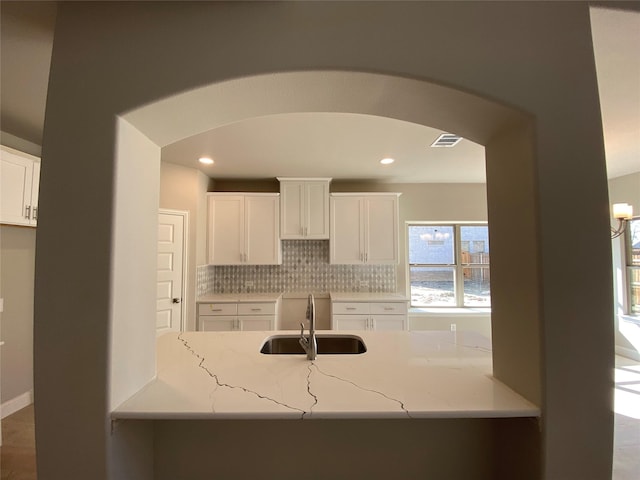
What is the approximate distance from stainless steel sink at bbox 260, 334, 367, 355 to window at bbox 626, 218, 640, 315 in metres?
4.39

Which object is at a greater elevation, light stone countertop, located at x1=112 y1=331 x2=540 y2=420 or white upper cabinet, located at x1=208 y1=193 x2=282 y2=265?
white upper cabinet, located at x1=208 y1=193 x2=282 y2=265

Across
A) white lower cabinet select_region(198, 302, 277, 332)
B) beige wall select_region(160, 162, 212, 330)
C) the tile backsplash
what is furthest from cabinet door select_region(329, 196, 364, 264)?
beige wall select_region(160, 162, 212, 330)

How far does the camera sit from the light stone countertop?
3.01 ft

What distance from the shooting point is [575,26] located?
0.98 metres

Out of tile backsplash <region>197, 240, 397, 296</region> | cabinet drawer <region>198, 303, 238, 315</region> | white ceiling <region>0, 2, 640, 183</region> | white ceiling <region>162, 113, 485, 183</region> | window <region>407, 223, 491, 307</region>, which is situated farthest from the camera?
window <region>407, 223, 491, 307</region>

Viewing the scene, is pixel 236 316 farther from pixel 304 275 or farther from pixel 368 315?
pixel 368 315

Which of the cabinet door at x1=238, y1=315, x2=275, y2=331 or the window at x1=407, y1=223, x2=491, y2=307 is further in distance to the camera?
the window at x1=407, y1=223, x2=491, y2=307

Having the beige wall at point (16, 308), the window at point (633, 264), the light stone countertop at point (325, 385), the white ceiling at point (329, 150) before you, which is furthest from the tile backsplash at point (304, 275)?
the window at point (633, 264)

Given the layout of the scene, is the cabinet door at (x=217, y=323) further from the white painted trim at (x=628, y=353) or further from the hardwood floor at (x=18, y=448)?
the white painted trim at (x=628, y=353)

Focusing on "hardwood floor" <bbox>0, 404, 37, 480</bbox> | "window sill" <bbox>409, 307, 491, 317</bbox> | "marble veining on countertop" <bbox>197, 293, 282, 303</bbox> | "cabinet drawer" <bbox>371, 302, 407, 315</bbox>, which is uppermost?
"marble veining on countertop" <bbox>197, 293, 282, 303</bbox>

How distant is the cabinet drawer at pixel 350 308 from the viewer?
3451mm

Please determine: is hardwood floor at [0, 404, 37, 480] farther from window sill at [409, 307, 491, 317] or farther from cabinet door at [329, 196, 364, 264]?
window sill at [409, 307, 491, 317]

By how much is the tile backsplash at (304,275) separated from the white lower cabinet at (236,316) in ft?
1.90

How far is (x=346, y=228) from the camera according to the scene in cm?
373
